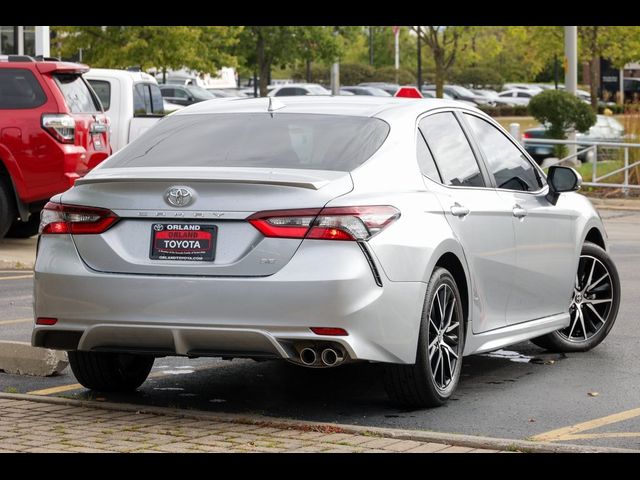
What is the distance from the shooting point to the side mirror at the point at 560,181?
8953 millimetres

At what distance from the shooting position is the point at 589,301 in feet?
31.4

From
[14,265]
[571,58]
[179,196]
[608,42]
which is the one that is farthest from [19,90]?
[608,42]

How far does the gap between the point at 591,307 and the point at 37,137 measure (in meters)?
8.11

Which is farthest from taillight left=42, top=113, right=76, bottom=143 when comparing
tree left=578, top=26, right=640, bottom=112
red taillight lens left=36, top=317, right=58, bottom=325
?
tree left=578, top=26, right=640, bottom=112

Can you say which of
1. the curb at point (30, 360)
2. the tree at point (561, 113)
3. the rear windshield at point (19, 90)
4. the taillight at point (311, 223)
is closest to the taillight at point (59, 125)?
the rear windshield at point (19, 90)

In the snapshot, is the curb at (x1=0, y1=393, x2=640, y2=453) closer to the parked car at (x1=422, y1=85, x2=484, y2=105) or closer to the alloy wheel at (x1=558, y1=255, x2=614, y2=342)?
the alloy wheel at (x1=558, y1=255, x2=614, y2=342)

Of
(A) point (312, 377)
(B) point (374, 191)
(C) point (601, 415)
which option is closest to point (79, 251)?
(B) point (374, 191)

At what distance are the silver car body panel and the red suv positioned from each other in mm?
8563

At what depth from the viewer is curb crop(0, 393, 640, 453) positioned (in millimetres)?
6203

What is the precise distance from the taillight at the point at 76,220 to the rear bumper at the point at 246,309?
0.28 ft
